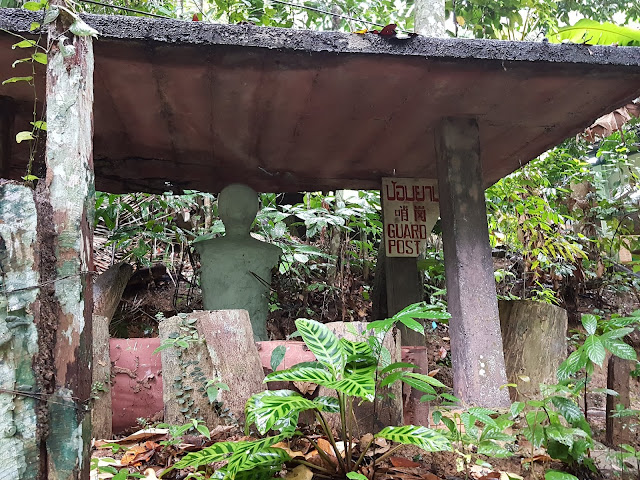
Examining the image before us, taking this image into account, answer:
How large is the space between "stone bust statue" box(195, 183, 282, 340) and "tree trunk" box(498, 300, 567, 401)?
190cm

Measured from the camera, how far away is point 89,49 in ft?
6.52

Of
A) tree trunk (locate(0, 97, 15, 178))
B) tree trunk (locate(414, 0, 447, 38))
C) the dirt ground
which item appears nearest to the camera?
tree trunk (locate(0, 97, 15, 178))

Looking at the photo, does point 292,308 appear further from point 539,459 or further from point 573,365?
point 573,365

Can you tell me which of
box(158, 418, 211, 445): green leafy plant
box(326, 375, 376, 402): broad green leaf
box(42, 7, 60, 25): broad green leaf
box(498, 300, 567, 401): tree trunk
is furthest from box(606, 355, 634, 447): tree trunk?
box(42, 7, 60, 25): broad green leaf

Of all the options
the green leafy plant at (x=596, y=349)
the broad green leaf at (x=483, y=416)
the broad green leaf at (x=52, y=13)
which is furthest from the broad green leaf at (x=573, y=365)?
the broad green leaf at (x=52, y=13)

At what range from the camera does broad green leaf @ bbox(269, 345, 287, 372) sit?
282 centimetres

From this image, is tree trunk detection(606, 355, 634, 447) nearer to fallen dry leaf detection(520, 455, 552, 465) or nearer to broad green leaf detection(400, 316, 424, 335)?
fallen dry leaf detection(520, 455, 552, 465)

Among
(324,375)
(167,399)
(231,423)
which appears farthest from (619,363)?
(167,399)

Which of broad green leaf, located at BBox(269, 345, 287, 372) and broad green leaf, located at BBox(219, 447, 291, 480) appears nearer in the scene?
broad green leaf, located at BBox(219, 447, 291, 480)

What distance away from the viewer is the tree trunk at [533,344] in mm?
3518

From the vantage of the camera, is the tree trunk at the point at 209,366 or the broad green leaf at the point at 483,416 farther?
the tree trunk at the point at 209,366

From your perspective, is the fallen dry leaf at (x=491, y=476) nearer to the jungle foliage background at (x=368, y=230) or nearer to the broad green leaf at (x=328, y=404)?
the broad green leaf at (x=328, y=404)

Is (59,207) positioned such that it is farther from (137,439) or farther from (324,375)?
(137,439)

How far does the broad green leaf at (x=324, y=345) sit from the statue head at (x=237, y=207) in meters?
2.28
